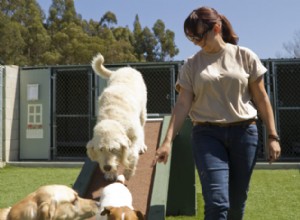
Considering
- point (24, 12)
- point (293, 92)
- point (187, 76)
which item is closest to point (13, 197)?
point (187, 76)

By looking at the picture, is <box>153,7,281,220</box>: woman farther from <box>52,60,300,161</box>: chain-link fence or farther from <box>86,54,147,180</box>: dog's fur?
<box>52,60,300,161</box>: chain-link fence

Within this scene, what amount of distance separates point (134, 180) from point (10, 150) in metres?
7.75

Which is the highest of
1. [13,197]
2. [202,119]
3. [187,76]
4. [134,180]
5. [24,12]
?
[24,12]

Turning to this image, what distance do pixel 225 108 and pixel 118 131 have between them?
2.24m

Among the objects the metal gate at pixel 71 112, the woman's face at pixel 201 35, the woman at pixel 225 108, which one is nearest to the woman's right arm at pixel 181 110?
the woman at pixel 225 108

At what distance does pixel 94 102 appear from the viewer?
11930mm

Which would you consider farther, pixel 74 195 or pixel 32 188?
pixel 32 188

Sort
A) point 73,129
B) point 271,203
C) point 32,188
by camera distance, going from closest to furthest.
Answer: point 271,203 → point 32,188 → point 73,129

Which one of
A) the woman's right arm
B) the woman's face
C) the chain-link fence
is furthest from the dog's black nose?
the chain-link fence

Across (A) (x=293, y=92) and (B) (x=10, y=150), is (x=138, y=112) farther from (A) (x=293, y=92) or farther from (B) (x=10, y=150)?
(A) (x=293, y=92)

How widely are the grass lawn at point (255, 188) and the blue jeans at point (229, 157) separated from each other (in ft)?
7.82

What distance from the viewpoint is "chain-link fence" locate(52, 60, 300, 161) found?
1192cm

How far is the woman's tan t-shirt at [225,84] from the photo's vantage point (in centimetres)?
293

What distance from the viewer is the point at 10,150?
11.7 m
